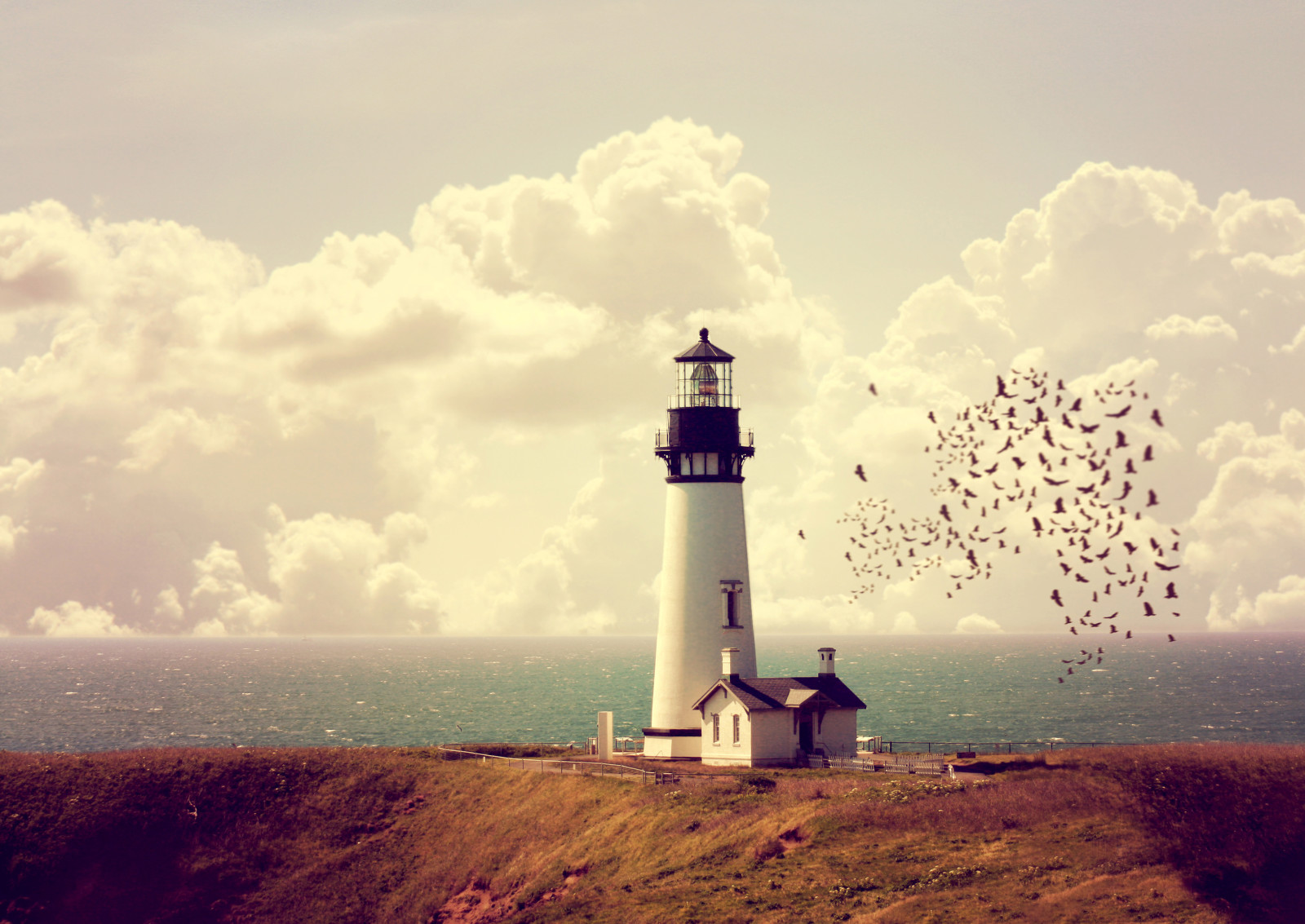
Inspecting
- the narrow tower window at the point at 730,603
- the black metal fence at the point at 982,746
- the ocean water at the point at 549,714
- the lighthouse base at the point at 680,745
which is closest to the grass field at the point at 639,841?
the lighthouse base at the point at 680,745

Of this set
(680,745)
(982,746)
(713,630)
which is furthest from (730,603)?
(982,746)

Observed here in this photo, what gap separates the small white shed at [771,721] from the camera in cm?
5244

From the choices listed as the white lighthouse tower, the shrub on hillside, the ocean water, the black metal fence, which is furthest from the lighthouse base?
the ocean water

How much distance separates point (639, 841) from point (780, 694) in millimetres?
14075

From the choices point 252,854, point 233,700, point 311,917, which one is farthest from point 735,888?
point 233,700

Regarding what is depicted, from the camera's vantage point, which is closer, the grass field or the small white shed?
the grass field

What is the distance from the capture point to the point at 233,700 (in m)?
171

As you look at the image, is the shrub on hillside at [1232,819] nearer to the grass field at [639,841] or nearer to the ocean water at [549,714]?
the grass field at [639,841]

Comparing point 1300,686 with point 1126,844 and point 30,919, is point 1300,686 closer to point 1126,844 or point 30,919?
point 1126,844

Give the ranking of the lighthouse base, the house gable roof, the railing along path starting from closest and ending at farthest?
the railing along path, the house gable roof, the lighthouse base

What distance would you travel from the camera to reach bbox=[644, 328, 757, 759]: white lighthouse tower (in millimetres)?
55312

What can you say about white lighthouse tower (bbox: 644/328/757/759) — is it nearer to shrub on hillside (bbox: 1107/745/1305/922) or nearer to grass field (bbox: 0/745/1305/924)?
grass field (bbox: 0/745/1305/924)

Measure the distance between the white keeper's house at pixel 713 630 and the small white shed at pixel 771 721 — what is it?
5 centimetres

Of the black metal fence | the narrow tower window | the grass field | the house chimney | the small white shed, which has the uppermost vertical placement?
the narrow tower window
